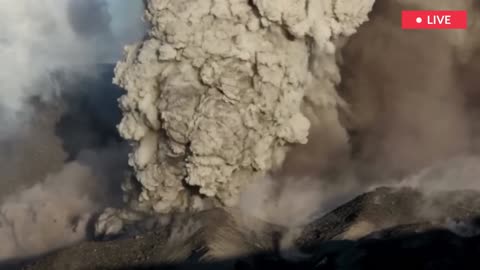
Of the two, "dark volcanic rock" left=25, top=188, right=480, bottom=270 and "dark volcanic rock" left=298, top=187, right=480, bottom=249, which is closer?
"dark volcanic rock" left=25, top=188, right=480, bottom=270

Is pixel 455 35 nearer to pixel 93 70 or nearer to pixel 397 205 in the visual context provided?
pixel 397 205

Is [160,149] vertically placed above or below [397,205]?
above

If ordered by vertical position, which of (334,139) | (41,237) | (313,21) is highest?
(313,21)

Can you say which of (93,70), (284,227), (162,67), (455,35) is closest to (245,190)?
(284,227)

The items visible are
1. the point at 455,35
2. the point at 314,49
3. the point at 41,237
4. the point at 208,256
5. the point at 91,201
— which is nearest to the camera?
the point at 208,256

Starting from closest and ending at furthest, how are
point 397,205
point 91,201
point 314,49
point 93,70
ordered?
point 397,205, point 314,49, point 91,201, point 93,70

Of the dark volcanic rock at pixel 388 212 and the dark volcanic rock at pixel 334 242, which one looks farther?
the dark volcanic rock at pixel 388 212

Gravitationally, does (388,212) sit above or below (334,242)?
above

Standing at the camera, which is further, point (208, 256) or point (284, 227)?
point (284, 227)

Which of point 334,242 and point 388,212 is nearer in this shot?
point 334,242
